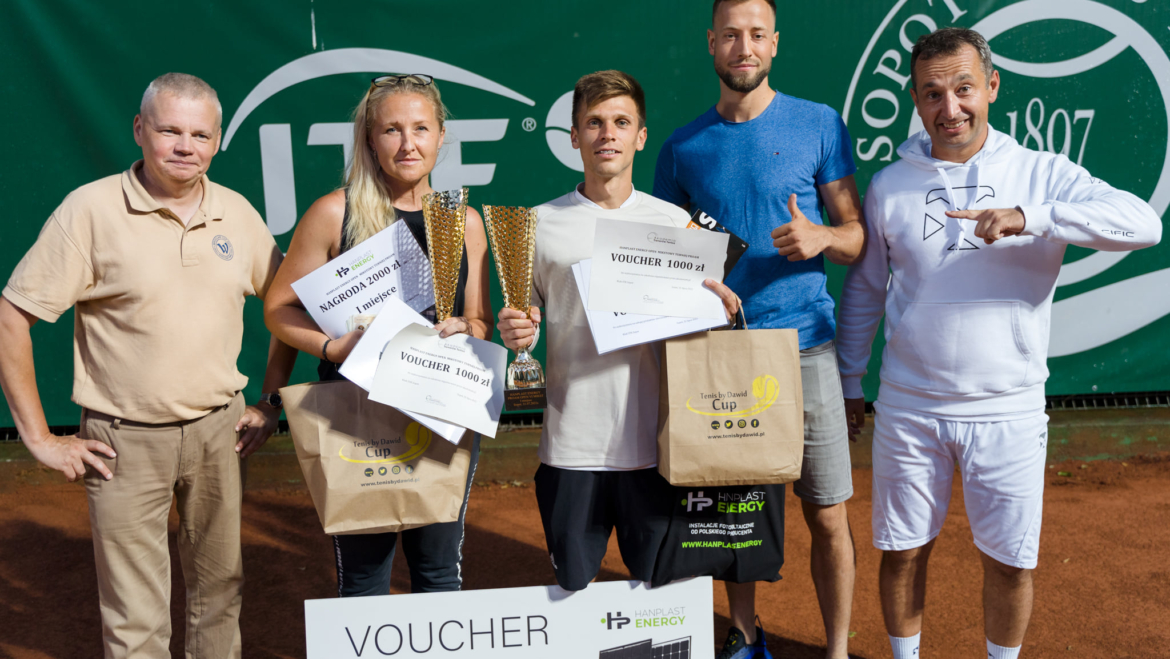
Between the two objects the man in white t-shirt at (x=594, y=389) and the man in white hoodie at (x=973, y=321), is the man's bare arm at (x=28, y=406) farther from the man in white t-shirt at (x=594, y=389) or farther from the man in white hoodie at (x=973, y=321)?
the man in white hoodie at (x=973, y=321)

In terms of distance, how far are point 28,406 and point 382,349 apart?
98cm

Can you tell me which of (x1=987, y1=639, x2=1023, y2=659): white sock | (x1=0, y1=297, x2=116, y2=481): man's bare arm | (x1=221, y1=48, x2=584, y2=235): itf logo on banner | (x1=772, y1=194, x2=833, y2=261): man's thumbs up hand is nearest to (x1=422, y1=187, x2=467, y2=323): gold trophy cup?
(x1=772, y1=194, x2=833, y2=261): man's thumbs up hand

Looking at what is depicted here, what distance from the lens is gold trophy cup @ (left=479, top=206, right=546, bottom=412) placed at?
195cm

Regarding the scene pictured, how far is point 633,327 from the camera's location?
6.52 feet

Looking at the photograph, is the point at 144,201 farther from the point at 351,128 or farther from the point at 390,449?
the point at 351,128

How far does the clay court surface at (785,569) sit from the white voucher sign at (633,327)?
1492 millimetres

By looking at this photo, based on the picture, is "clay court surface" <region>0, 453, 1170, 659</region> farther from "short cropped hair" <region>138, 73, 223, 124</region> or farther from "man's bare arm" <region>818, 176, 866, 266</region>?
"short cropped hair" <region>138, 73, 223, 124</region>

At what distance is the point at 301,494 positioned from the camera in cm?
447

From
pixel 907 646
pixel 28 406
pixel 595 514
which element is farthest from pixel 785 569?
pixel 28 406

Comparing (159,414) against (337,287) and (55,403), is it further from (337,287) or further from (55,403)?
(55,403)

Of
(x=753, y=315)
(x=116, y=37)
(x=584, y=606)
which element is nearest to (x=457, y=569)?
(x=584, y=606)

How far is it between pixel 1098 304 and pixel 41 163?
585 centimetres

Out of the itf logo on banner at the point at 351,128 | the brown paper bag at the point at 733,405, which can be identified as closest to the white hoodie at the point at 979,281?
the brown paper bag at the point at 733,405

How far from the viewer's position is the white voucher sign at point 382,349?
193 centimetres
